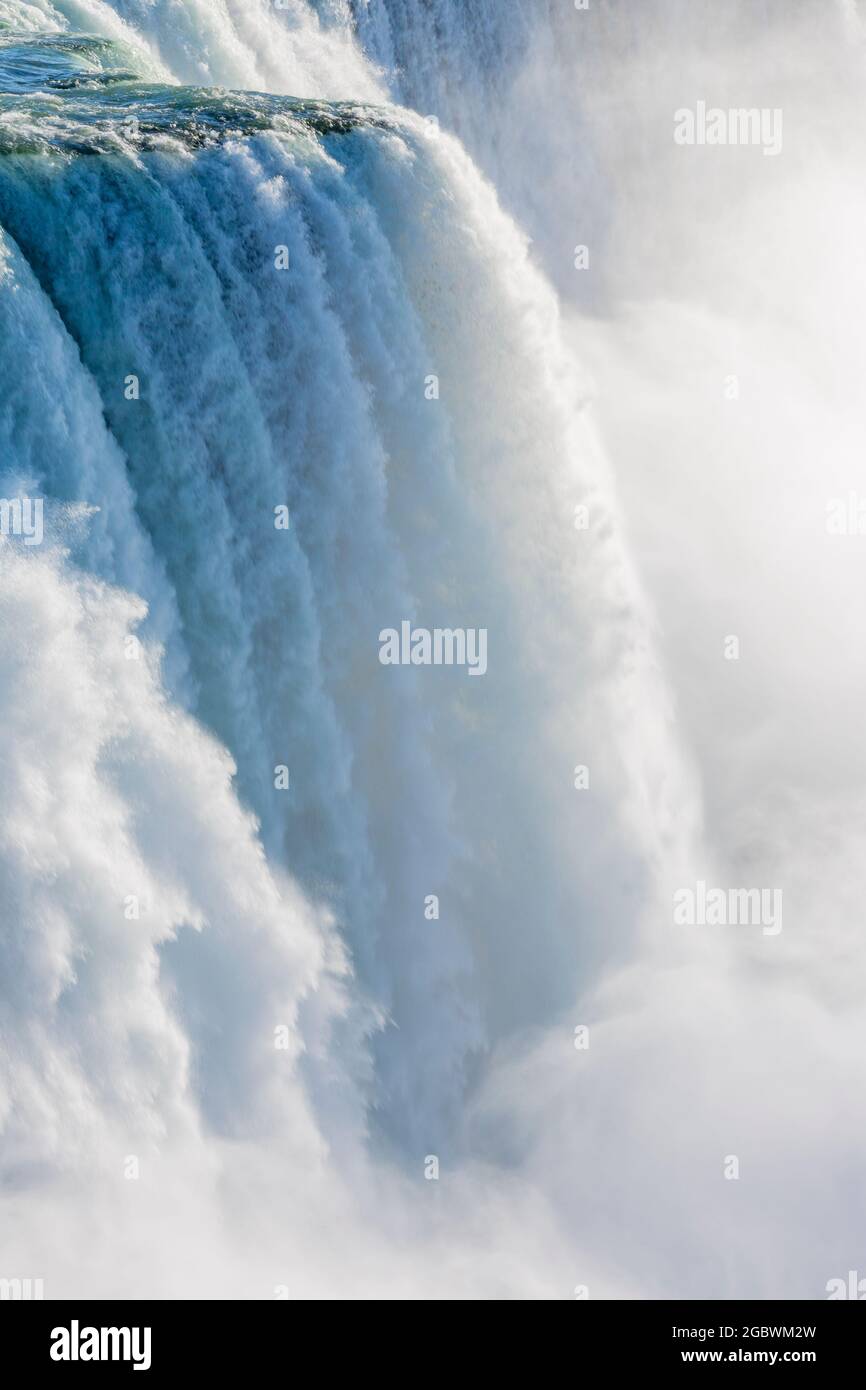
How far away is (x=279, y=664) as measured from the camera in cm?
855

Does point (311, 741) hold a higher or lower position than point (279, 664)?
lower

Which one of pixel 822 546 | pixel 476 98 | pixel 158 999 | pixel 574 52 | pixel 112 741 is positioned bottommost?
pixel 158 999

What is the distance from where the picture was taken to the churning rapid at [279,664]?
686cm

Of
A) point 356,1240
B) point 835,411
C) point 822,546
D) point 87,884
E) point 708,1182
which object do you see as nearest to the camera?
point 87,884

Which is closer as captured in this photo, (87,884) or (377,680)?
(87,884)

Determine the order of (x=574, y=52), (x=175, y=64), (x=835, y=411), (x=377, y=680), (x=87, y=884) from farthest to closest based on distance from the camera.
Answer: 1. (x=574, y=52)
2. (x=835, y=411)
3. (x=175, y=64)
4. (x=377, y=680)
5. (x=87, y=884)

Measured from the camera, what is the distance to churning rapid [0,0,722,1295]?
22.5 feet

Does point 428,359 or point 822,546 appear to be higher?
point 822,546

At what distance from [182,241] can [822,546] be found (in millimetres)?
10121

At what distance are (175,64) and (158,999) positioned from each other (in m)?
10.9

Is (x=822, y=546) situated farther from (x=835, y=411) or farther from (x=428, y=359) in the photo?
(x=428, y=359)

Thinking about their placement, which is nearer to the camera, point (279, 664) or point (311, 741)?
point (279, 664)

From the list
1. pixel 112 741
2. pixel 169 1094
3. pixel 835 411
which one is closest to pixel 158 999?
pixel 169 1094

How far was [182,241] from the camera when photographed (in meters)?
8.05
